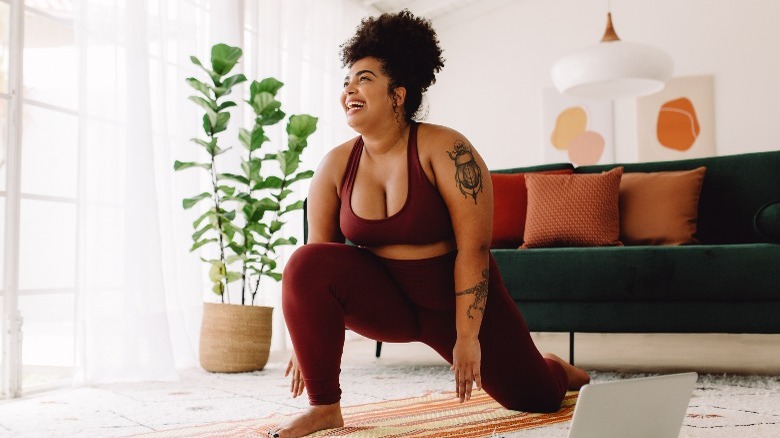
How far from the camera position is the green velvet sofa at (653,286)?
2.28 metres

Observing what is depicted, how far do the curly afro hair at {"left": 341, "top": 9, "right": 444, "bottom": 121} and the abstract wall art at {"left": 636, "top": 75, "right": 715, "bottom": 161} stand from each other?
3869mm

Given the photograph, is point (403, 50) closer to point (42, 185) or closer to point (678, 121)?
point (42, 185)

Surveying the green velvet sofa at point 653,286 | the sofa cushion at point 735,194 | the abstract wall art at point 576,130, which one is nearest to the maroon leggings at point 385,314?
the green velvet sofa at point 653,286

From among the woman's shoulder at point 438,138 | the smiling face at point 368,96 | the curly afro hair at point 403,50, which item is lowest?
the woman's shoulder at point 438,138

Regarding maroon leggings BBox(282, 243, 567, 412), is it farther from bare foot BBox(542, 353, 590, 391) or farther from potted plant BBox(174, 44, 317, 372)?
potted plant BBox(174, 44, 317, 372)

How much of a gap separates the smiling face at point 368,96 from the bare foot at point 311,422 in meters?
0.60

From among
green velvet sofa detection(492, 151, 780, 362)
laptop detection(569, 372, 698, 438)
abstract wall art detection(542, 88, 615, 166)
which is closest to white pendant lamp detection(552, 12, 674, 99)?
green velvet sofa detection(492, 151, 780, 362)

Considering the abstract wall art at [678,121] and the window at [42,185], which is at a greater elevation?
the abstract wall art at [678,121]

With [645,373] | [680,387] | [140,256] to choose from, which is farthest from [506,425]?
[140,256]

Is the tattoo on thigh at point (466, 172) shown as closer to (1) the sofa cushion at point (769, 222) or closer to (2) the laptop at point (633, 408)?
(2) the laptop at point (633, 408)

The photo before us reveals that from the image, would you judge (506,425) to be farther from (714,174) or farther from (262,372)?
(714,174)

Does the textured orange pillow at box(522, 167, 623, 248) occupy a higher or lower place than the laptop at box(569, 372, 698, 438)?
higher

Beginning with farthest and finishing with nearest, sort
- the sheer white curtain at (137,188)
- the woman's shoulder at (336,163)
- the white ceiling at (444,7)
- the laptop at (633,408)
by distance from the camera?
the white ceiling at (444,7) → the sheer white curtain at (137,188) → the woman's shoulder at (336,163) → the laptop at (633,408)

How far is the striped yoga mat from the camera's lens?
152cm
